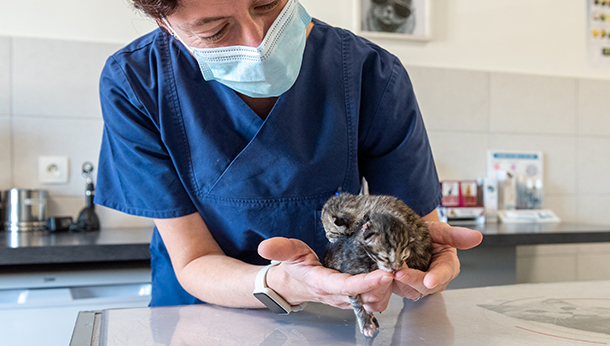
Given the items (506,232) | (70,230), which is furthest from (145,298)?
(506,232)

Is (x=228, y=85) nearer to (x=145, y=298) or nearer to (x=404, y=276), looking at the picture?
(x=404, y=276)

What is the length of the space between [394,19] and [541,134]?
4.01 feet

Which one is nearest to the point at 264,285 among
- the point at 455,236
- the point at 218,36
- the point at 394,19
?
the point at 455,236

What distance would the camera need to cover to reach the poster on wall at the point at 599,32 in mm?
3047

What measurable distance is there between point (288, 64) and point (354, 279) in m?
0.50

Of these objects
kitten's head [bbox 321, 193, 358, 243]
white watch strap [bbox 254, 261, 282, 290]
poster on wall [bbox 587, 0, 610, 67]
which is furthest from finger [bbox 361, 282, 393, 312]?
poster on wall [bbox 587, 0, 610, 67]

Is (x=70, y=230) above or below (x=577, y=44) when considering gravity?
below

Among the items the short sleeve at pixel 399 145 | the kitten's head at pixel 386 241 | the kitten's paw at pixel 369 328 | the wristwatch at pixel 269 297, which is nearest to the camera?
the kitten's head at pixel 386 241

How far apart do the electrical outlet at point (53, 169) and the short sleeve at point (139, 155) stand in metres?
1.38

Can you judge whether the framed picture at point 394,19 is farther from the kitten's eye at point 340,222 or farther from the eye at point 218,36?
the kitten's eye at point 340,222

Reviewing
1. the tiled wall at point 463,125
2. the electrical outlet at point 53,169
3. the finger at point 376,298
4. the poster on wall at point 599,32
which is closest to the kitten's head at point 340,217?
the finger at point 376,298

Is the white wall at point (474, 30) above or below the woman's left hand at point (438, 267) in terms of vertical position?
above

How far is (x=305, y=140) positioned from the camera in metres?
1.05

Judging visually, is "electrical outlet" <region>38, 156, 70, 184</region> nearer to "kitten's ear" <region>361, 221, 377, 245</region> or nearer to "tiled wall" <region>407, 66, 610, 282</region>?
"tiled wall" <region>407, 66, 610, 282</region>
